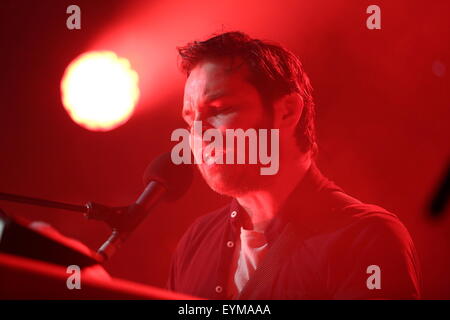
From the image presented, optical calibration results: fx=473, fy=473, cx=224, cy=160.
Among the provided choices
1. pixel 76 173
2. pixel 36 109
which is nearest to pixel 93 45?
pixel 36 109

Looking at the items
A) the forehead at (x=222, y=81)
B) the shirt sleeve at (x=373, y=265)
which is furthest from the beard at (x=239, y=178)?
the shirt sleeve at (x=373, y=265)

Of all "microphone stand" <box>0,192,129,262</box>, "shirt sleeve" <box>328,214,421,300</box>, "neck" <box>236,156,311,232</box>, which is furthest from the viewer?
"neck" <box>236,156,311,232</box>

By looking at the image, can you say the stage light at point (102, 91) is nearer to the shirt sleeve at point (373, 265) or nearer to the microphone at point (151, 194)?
the microphone at point (151, 194)

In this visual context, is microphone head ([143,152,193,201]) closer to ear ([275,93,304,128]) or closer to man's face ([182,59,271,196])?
man's face ([182,59,271,196])

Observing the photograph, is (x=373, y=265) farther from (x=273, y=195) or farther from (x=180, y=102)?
(x=180, y=102)

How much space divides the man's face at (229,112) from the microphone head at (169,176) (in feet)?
0.51

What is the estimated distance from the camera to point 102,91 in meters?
1.99

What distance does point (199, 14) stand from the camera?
2.00m

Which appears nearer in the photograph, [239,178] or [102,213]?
[102,213]

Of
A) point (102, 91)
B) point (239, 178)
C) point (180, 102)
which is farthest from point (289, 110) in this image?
point (102, 91)

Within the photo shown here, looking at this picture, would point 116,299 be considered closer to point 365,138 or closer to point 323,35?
point 365,138

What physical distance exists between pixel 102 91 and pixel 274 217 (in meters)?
0.91

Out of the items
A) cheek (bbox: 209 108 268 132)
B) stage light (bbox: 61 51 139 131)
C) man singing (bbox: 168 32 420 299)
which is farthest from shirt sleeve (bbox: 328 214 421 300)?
stage light (bbox: 61 51 139 131)

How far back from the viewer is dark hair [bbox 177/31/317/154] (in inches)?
69.7
